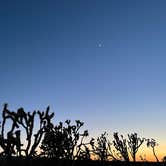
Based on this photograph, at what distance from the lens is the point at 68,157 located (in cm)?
2541

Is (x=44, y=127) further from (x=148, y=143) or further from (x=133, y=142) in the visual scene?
(x=148, y=143)

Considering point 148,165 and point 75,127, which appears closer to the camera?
point 75,127

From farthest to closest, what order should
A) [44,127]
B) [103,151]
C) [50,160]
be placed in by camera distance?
[103,151] → [50,160] → [44,127]

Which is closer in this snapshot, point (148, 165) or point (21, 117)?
point (21, 117)

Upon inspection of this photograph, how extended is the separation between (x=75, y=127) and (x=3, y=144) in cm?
1565

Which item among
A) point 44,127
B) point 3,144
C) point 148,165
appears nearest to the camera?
point 3,144

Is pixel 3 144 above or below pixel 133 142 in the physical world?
below

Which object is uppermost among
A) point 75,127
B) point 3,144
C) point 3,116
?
point 75,127

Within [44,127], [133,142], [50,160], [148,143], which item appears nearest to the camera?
[44,127]

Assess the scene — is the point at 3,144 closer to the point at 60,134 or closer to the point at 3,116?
the point at 3,116

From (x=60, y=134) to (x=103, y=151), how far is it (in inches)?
709

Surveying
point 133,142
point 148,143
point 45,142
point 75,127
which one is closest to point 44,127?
point 45,142

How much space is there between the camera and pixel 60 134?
1014 inches

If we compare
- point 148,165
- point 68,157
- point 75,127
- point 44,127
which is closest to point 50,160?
point 68,157
